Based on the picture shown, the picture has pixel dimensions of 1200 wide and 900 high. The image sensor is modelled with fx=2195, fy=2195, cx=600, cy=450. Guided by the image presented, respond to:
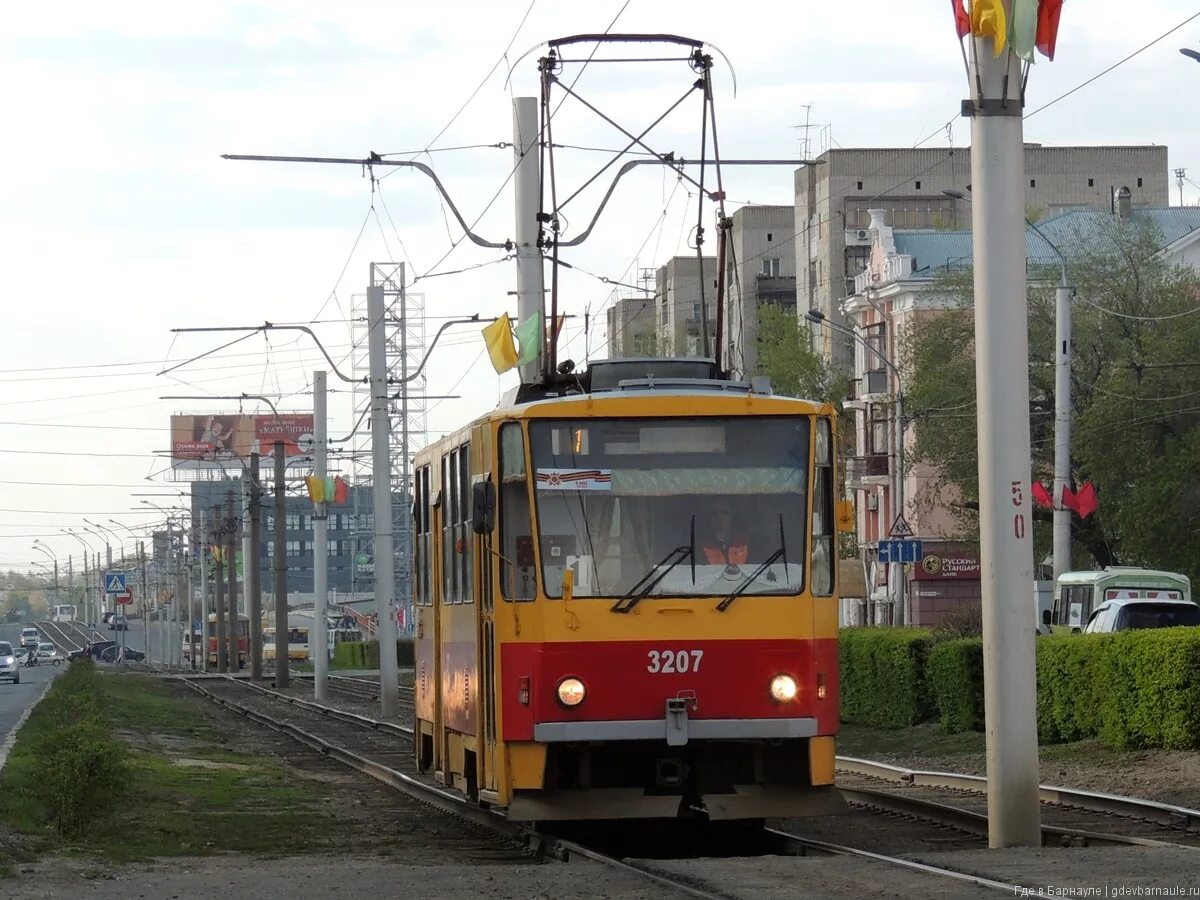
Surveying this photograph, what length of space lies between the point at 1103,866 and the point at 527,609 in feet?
13.0

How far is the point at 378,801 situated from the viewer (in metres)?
20.7

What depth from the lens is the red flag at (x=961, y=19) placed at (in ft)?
44.3

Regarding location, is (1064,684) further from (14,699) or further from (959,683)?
(14,699)

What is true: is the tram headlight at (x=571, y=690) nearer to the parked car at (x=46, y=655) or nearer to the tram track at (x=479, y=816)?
the tram track at (x=479, y=816)

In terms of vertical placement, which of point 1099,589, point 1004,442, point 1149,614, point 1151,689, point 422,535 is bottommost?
point 1151,689

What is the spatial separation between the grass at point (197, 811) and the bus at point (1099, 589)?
18.4 metres

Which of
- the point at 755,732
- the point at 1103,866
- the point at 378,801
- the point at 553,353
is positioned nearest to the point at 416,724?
the point at 378,801

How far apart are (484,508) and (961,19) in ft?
13.9

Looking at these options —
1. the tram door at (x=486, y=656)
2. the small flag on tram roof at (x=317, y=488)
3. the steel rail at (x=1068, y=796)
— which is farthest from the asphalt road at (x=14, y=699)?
the tram door at (x=486, y=656)

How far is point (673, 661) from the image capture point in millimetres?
13758

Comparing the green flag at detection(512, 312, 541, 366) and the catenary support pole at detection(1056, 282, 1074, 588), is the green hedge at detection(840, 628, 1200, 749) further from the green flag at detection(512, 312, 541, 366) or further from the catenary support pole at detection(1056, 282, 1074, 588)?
the green flag at detection(512, 312, 541, 366)

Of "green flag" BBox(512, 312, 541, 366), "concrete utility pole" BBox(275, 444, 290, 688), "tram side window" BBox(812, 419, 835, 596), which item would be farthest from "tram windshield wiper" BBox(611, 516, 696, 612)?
"concrete utility pole" BBox(275, 444, 290, 688)

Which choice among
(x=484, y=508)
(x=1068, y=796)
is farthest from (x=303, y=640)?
(x=484, y=508)

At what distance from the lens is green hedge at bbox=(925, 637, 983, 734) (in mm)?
26891
